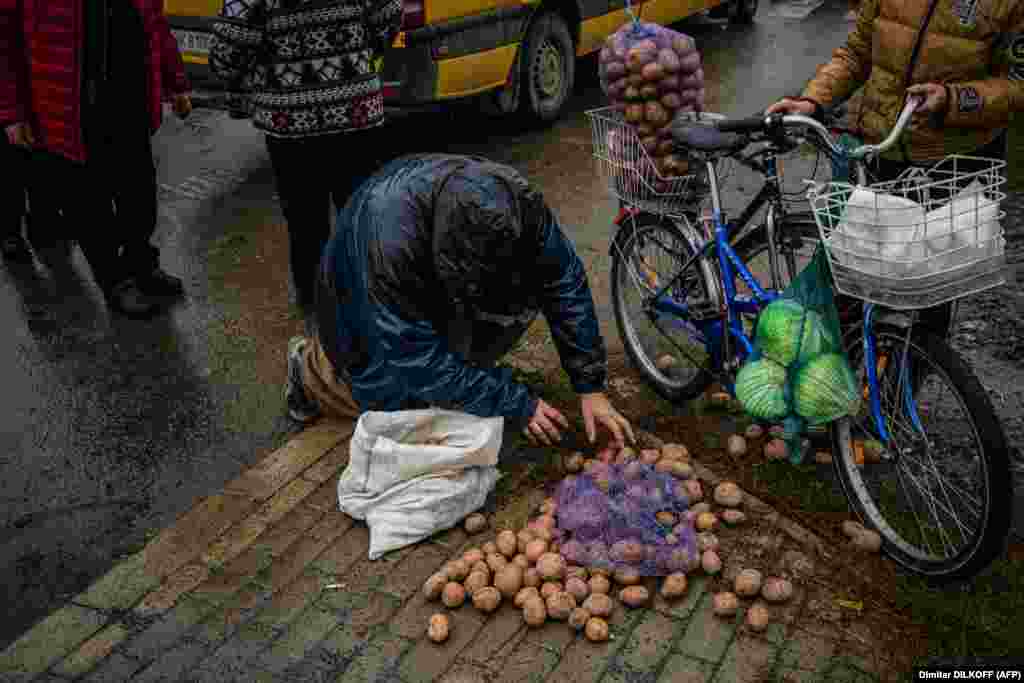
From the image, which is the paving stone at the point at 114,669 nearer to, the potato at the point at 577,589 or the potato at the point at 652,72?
the potato at the point at 577,589

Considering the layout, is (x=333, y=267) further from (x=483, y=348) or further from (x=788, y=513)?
(x=788, y=513)

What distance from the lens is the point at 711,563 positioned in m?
2.83

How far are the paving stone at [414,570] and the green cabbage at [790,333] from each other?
1261 millimetres

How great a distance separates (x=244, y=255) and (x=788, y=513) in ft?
11.8

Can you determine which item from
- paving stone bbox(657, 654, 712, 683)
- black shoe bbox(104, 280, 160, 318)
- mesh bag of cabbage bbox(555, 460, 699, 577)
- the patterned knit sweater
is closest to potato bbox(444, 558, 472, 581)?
mesh bag of cabbage bbox(555, 460, 699, 577)

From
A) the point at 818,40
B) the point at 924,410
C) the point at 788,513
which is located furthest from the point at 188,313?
the point at 818,40

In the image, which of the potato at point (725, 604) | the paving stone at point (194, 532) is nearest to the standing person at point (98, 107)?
the paving stone at point (194, 532)

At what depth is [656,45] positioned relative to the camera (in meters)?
3.57

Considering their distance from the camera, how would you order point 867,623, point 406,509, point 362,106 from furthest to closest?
point 362,106, point 406,509, point 867,623

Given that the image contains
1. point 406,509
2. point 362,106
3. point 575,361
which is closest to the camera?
point 406,509

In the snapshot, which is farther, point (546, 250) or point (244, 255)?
point (244, 255)

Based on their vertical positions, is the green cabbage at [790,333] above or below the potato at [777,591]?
above

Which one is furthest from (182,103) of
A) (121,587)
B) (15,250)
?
(121,587)

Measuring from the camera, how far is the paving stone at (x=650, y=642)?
8.44 ft
